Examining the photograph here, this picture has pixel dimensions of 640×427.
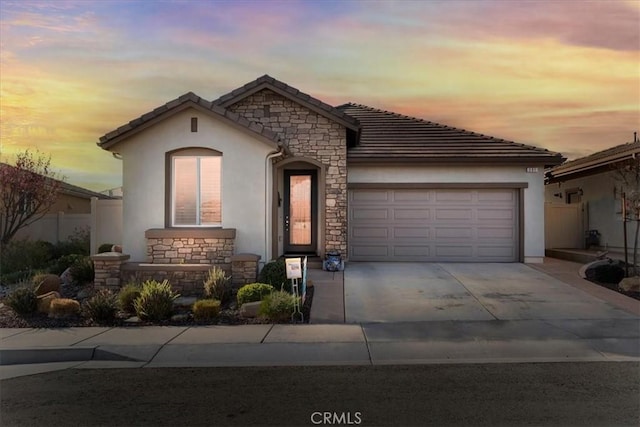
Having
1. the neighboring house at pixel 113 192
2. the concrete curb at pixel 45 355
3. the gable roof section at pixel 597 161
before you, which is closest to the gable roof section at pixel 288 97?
the gable roof section at pixel 597 161

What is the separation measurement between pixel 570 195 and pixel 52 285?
1917 cm

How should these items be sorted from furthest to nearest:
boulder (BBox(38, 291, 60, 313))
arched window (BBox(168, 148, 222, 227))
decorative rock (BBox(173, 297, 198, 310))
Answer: arched window (BBox(168, 148, 222, 227)) → decorative rock (BBox(173, 297, 198, 310)) → boulder (BBox(38, 291, 60, 313))

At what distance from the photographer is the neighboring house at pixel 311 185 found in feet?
42.1

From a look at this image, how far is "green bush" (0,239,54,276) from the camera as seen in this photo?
15750 millimetres

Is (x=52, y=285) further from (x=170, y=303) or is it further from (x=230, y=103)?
(x=230, y=103)

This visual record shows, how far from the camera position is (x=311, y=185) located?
15766 millimetres

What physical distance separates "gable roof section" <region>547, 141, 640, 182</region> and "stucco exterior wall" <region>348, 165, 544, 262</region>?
2.61m

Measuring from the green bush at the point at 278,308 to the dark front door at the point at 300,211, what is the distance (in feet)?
19.9

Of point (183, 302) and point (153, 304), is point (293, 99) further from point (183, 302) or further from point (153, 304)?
point (153, 304)

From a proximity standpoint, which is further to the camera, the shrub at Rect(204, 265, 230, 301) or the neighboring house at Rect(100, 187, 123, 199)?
the neighboring house at Rect(100, 187, 123, 199)

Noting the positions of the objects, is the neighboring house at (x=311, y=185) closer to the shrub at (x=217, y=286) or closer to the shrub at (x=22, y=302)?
the shrub at (x=217, y=286)

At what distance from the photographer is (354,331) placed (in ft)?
29.0

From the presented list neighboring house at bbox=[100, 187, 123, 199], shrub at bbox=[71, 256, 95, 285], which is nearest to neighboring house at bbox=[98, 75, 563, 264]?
shrub at bbox=[71, 256, 95, 285]

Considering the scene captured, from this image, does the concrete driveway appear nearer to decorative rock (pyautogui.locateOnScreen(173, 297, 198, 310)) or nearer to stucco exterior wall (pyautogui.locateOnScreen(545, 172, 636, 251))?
decorative rock (pyautogui.locateOnScreen(173, 297, 198, 310))
